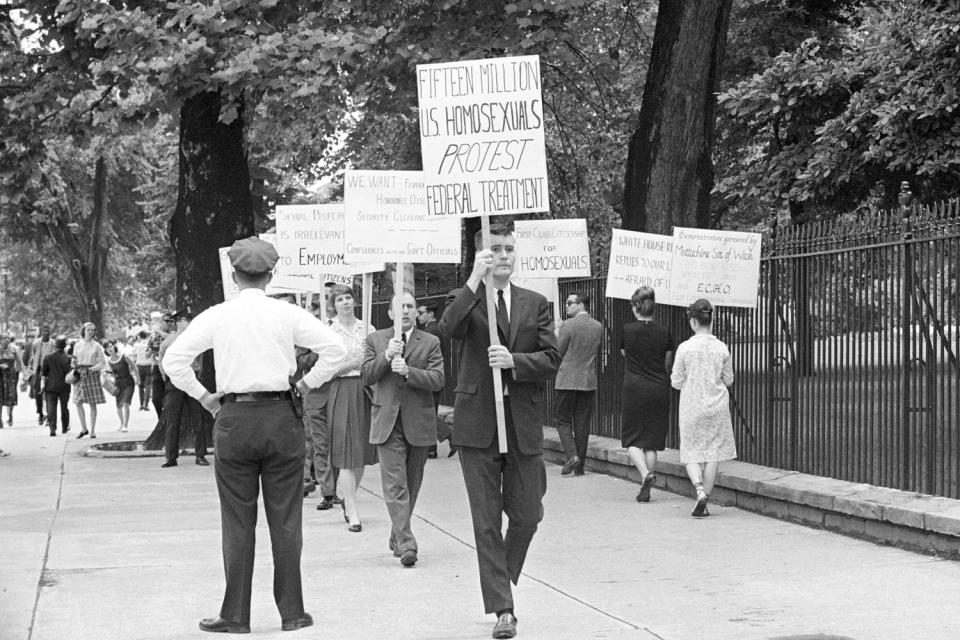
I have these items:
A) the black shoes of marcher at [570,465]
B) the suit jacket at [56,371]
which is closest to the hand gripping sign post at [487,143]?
the black shoes of marcher at [570,465]

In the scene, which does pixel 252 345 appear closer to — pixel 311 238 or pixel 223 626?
pixel 223 626

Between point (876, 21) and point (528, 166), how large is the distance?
18.1m

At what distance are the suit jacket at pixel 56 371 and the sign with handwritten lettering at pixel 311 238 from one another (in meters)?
12.0

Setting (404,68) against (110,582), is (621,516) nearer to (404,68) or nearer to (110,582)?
(110,582)

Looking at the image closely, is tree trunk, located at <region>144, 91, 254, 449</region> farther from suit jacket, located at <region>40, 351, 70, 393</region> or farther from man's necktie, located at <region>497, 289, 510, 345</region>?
man's necktie, located at <region>497, 289, 510, 345</region>

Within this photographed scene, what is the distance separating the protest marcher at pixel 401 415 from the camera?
10328 millimetres

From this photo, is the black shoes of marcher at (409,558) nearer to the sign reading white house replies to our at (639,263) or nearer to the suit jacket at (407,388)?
the suit jacket at (407,388)

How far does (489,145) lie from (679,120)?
853 cm

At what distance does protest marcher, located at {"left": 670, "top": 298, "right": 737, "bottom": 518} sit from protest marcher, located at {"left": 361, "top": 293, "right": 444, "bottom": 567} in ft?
9.14

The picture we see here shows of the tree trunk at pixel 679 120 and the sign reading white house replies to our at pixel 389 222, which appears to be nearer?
the sign reading white house replies to our at pixel 389 222

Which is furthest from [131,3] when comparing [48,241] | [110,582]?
[48,241]

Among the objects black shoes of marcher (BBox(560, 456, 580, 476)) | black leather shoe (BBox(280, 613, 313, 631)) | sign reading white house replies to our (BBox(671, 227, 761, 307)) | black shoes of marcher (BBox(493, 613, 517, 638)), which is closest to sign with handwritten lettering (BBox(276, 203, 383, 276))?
black shoes of marcher (BBox(560, 456, 580, 476))

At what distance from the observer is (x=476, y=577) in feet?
31.3

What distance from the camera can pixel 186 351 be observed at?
25.3 ft
